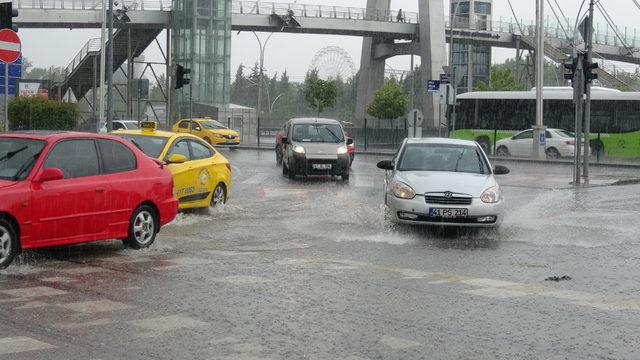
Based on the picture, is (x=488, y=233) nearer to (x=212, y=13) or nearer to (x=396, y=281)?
(x=396, y=281)

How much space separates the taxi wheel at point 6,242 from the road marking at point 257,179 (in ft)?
49.7

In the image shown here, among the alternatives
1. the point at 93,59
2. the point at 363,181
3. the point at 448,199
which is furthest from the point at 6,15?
the point at 93,59

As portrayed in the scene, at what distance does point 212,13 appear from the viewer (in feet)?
213

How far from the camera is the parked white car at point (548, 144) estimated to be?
4412 cm

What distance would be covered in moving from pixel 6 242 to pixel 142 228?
2276 mm

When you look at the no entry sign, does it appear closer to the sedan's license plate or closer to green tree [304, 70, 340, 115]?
the sedan's license plate

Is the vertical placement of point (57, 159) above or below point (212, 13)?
below

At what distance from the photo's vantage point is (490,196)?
568 inches

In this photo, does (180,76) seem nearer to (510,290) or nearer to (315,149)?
(315,149)

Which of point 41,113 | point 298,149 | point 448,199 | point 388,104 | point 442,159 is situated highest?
point 388,104

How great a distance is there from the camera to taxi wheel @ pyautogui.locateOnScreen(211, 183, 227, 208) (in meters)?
17.5

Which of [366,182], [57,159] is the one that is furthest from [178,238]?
[366,182]

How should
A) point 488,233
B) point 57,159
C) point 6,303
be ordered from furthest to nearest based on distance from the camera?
1. point 488,233
2. point 57,159
3. point 6,303

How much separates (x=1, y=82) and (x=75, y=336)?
13870mm
